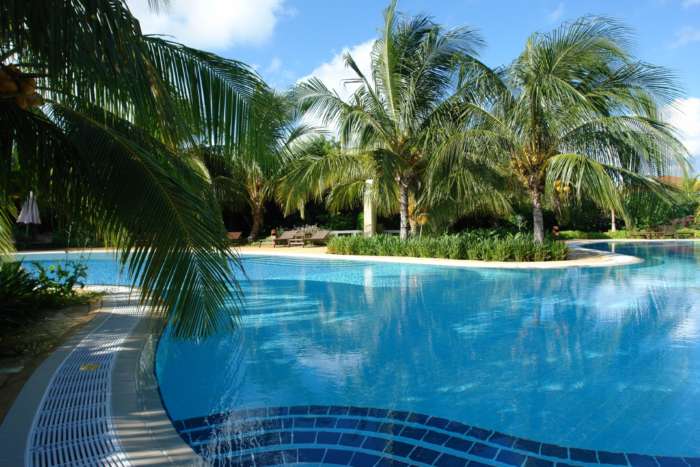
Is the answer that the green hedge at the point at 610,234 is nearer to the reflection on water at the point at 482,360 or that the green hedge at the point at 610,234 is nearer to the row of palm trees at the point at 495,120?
the row of palm trees at the point at 495,120

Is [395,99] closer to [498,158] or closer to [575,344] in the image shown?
[498,158]

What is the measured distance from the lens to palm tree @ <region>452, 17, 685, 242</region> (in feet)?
37.1

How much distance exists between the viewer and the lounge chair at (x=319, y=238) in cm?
2127

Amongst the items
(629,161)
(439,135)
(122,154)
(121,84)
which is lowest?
(122,154)

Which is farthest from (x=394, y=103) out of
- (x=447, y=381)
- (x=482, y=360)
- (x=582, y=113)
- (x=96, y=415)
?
(x=96, y=415)

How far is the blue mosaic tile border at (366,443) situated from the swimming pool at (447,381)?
1 cm

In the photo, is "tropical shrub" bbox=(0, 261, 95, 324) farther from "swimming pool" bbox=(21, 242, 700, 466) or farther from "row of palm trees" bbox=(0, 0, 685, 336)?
"swimming pool" bbox=(21, 242, 700, 466)

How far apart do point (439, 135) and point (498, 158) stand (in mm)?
1791

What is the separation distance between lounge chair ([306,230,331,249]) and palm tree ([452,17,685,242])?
32.0 feet

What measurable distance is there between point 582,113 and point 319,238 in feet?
39.9

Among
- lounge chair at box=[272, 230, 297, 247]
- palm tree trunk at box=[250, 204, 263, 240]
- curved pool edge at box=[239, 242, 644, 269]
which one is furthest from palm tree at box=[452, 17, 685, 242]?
palm tree trunk at box=[250, 204, 263, 240]

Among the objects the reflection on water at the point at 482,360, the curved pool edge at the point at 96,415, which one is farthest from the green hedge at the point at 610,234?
the curved pool edge at the point at 96,415

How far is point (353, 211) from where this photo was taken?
25016 mm

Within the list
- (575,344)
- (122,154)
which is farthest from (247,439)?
(575,344)
